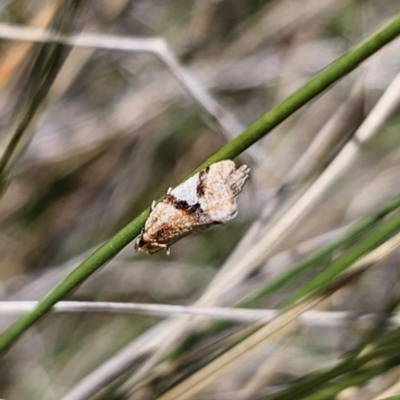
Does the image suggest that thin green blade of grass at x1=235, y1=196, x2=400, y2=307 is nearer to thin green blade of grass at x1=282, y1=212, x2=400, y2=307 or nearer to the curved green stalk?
thin green blade of grass at x1=282, y1=212, x2=400, y2=307

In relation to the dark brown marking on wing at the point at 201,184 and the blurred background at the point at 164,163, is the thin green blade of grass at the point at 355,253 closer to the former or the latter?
the dark brown marking on wing at the point at 201,184

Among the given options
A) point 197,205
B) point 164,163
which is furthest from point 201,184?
point 164,163

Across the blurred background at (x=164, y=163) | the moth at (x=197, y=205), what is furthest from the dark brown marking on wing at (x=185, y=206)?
→ the blurred background at (x=164, y=163)

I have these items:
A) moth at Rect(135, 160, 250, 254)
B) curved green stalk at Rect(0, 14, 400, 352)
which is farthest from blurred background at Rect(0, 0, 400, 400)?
curved green stalk at Rect(0, 14, 400, 352)

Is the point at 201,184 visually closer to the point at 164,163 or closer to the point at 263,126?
the point at 263,126

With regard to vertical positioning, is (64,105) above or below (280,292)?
above

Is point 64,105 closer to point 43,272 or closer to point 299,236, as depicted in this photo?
point 43,272

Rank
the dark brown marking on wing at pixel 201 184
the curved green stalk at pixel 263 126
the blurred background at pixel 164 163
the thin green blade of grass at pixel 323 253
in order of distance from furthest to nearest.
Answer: the blurred background at pixel 164 163
the thin green blade of grass at pixel 323 253
the dark brown marking on wing at pixel 201 184
the curved green stalk at pixel 263 126

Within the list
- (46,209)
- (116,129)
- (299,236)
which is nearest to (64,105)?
(116,129)
